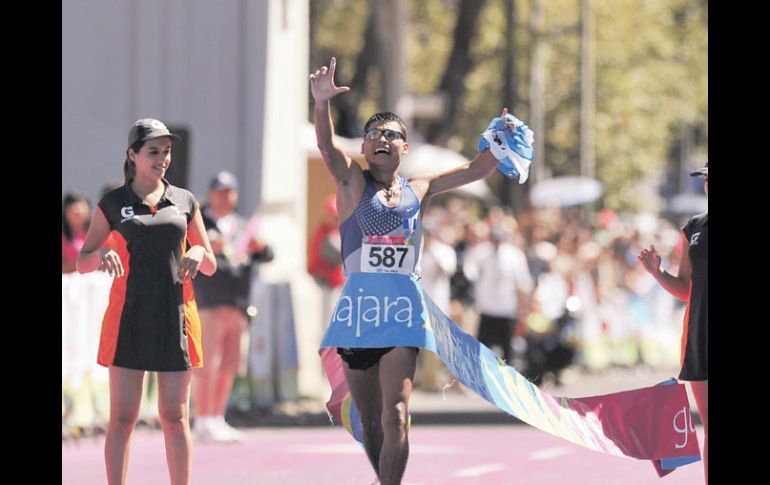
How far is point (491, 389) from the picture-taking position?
1059cm

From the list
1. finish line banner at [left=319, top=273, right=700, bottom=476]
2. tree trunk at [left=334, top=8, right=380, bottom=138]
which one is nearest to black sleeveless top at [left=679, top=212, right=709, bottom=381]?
finish line banner at [left=319, top=273, right=700, bottom=476]

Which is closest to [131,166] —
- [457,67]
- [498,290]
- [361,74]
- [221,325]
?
[221,325]

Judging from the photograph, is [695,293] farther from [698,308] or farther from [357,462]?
[357,462]

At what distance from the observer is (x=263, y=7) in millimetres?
21484

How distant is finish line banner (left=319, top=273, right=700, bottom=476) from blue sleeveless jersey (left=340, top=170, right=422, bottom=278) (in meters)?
0.12

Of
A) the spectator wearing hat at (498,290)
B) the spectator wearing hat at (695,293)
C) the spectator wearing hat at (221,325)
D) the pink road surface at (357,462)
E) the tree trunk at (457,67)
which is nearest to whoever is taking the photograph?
the spectator wearing hat at (695,293)

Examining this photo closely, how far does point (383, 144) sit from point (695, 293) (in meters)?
1.83

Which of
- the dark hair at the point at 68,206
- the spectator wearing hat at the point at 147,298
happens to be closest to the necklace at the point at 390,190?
the spectator wearing hat at the point at 147,298

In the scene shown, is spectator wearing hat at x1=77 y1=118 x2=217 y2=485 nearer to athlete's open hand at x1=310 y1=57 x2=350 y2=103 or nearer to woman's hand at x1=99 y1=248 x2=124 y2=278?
woman's hand at x1=99 y1=248 x2=124 y2=278

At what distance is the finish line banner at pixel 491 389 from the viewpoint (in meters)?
10.1

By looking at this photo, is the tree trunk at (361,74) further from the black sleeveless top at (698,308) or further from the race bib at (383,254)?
the race bib at (383,254)

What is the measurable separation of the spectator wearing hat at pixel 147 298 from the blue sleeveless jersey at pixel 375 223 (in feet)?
2.29

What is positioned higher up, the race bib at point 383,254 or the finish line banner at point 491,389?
the race bib at point 383,254
